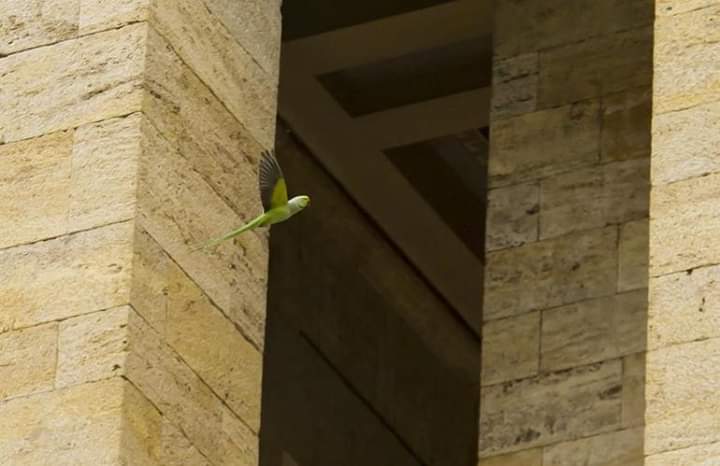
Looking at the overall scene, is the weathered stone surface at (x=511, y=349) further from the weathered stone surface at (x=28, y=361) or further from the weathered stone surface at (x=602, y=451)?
the weathered stone surface at (x=28, y=361)

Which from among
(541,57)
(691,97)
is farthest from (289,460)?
(691,97)

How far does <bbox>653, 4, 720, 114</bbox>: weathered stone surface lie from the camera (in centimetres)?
1599

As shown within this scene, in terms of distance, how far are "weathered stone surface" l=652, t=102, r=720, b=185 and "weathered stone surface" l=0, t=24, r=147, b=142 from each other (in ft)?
8.54

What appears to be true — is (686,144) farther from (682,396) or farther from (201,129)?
(201,129)

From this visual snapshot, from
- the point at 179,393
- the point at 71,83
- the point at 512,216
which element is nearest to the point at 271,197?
the point at 179,393

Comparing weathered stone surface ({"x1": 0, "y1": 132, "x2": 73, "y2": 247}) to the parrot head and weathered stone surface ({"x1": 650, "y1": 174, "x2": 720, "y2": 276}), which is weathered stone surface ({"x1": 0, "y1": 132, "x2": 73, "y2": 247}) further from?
weathered stone surface ({"x1": 650, "y1": 174, "x2": 720, "y2": 276})

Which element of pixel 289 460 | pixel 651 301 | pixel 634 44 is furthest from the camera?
pixel 289 460

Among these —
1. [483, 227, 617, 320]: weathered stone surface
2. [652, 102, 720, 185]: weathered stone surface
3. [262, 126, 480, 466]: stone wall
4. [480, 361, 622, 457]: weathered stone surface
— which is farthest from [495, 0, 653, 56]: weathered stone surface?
[262, 126, 480, 466]: stone wall

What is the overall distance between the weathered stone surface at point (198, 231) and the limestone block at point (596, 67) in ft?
11.2

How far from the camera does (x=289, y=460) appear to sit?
78.1ft

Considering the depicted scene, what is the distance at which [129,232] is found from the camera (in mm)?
15891

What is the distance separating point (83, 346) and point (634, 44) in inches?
205

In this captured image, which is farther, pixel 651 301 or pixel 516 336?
pixel 516 336

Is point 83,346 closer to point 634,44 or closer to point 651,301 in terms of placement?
point 651,301
